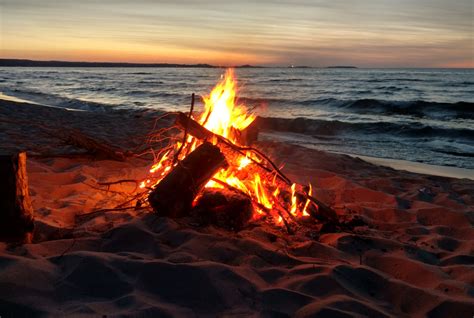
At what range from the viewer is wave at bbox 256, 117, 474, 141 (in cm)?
1380

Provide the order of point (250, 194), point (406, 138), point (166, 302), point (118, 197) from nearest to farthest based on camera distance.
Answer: point (166, 302) < point (250, 194) < point (118, 197) < point (406, 138)

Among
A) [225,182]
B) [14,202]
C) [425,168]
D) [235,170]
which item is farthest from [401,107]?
[14,202]

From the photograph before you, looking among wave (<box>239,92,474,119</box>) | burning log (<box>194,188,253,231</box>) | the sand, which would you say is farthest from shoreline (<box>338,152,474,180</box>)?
wave (<box>239,92,474,119</box>)

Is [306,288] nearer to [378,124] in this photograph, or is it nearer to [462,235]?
[462,235]

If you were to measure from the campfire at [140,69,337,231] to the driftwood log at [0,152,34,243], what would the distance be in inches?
44.0

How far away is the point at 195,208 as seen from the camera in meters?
4.18

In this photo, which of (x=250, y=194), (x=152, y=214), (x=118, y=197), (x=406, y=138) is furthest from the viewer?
(x=406, y=138)

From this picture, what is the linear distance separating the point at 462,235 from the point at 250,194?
2.21 metres

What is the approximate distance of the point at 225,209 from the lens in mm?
4102

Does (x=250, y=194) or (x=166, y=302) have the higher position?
(x=250, y=194)

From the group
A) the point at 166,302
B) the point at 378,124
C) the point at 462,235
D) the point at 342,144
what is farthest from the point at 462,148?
the point at 166,302

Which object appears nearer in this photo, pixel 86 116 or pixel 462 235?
pixel 462 235

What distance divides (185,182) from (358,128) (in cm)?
1226

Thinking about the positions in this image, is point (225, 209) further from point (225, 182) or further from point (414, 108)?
point (414, 108)
